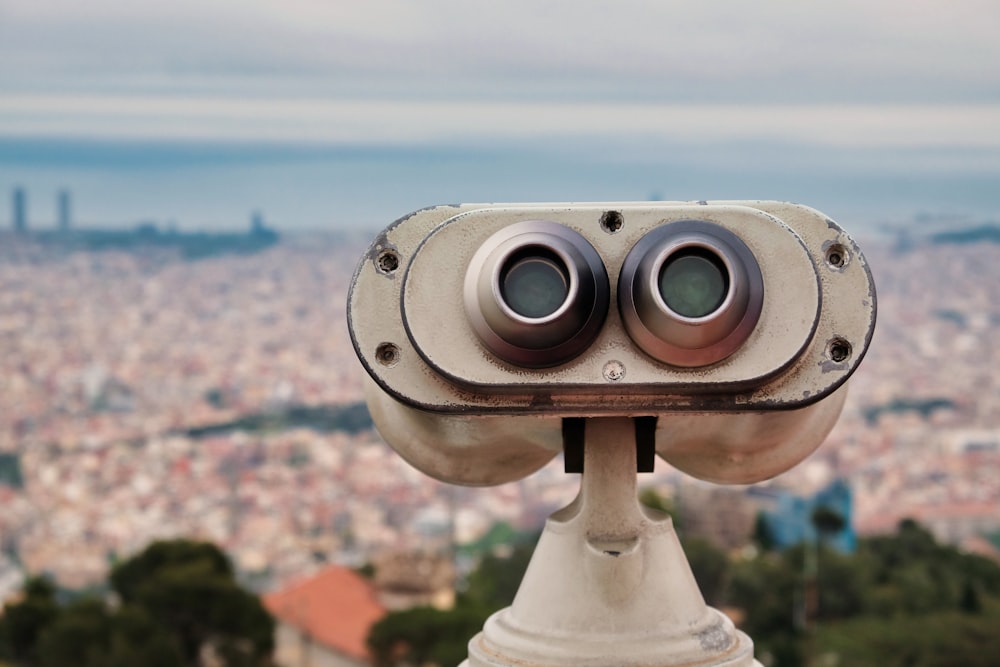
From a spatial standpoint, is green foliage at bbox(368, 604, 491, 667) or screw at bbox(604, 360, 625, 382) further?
green foliage at bbox(368, 604, 491, 667)

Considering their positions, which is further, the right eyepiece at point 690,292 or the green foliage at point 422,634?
the green foliage at point 422,634

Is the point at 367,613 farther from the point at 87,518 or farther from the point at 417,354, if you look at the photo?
the point at 417,354

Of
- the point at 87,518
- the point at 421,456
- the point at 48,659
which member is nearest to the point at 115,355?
the point at 87,518

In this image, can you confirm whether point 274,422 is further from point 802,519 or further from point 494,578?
point 494,578

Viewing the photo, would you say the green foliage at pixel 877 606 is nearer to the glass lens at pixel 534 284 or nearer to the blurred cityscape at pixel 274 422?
the blurred cityscape at pixel 274 422

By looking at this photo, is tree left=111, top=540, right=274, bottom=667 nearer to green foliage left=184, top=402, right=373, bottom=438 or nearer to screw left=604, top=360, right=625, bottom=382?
green foliage left=184, top=402, right=373, bottom=438

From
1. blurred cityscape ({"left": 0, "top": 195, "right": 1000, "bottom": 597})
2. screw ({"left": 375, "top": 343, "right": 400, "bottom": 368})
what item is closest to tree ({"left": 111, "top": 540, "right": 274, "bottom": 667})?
blurred cityscape ({"left": 0, "top": 195, "right": 1000, "bottom": 597})

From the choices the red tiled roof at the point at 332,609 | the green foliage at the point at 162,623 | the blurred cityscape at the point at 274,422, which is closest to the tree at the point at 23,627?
the green foliage at the point at 162,623
